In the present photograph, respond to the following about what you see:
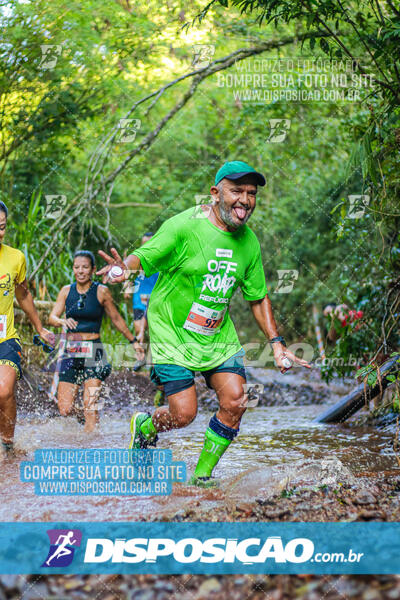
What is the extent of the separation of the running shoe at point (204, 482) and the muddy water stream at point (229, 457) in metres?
0.05

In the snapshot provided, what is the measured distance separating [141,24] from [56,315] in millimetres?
5501

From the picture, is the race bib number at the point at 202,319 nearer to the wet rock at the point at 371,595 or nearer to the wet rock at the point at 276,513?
the wet rock at the point at 276,513

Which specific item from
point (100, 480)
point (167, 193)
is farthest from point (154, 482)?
point (167, 193)

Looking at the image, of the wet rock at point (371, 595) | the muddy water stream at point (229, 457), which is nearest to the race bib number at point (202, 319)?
the muddy water stream at point (229, 457)

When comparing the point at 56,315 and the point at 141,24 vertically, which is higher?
the point at 141,24

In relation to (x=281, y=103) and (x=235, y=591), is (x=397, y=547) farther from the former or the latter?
A: (x=281, y=103)

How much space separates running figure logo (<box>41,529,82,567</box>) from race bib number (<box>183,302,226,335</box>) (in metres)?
1.55

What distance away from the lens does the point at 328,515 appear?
3182 mm

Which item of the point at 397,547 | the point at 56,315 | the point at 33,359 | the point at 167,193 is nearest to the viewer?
the point at 397,547

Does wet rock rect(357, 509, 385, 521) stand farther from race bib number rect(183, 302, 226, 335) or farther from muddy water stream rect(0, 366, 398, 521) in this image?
race bib number rect(183, 302, 226, 335)

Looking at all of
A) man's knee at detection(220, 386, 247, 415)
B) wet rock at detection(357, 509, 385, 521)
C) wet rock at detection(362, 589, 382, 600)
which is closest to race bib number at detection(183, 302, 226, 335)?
man's knee at detection(220, 386, 247, 415)

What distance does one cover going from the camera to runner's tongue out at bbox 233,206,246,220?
412 cm

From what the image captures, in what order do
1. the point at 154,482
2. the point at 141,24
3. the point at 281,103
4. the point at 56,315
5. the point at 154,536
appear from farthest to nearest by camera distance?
the point at 281,103
the point at 141,24
the point at 56,315
the point at 154,482
the point at 154,536

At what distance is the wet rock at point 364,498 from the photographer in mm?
3428
